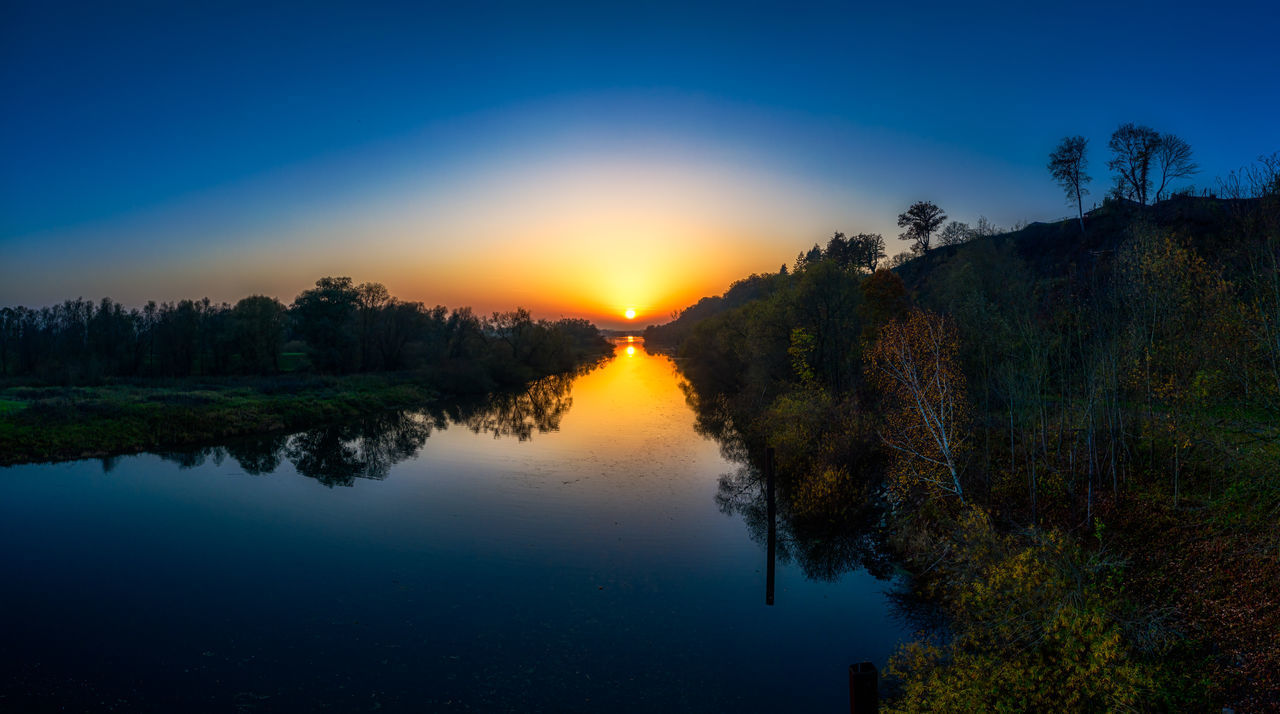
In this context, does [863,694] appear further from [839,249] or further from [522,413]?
[839,249]

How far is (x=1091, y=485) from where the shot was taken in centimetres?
1725

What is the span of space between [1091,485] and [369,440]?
4209cm

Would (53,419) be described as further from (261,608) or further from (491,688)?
(491,688)

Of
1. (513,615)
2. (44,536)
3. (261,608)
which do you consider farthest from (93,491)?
(513,615)

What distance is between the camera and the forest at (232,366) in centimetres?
3778

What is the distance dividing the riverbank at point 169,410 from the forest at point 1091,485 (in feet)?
125

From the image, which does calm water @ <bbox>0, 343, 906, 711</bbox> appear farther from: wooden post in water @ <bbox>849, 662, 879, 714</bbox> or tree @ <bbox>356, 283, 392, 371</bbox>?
tree @ <bbox>356, 283, 392, 371</bbox>

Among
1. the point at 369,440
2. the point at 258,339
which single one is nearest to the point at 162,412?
the point at 369,440

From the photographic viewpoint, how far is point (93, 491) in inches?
1086

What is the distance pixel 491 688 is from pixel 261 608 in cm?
841

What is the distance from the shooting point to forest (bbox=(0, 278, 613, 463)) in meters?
37.8

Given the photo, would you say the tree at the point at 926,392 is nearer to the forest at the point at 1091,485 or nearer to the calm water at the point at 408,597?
the forest at the point at 1091,485

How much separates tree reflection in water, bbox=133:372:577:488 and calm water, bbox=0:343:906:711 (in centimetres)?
157

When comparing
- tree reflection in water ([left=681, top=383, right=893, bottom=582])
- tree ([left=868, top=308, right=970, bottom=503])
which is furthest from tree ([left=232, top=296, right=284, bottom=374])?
tree ([left=868, top=308, right=970, bottom=503])
